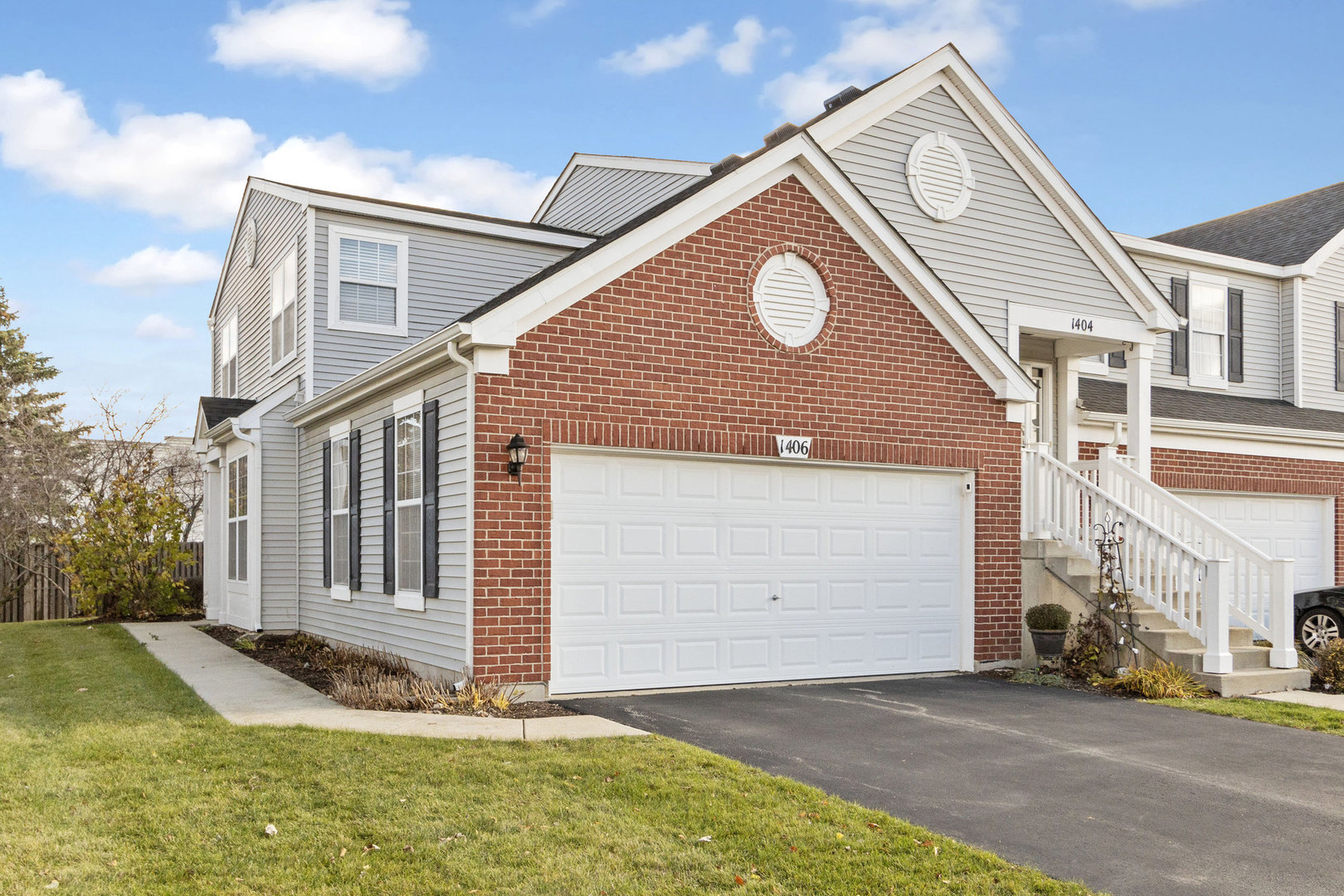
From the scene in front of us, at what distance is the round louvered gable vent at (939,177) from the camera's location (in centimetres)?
1488

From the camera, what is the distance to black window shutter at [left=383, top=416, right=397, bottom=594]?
11.8m

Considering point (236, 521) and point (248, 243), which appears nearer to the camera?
point (236, 521)

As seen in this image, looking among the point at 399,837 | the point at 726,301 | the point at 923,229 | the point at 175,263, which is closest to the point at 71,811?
the point at 399,837

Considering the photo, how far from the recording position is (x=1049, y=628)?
40.2 ft

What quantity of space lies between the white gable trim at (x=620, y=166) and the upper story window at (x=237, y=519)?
8036 mm

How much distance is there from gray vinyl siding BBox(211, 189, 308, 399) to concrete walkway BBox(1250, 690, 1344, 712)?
12727 millimetres

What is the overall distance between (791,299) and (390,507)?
4906 mm

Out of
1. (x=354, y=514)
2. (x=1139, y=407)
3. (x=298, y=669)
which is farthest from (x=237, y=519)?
(x=1139, y=407)

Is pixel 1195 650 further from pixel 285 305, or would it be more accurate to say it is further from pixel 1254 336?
pixel 285 305

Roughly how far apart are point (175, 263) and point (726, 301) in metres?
48.8

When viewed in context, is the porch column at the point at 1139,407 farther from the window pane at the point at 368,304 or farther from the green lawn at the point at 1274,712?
the window pane at the point at 368,304

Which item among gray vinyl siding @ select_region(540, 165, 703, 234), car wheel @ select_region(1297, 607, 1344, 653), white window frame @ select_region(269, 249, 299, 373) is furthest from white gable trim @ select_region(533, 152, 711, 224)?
car wheel @ select_region(1297, 607, 1344, 653)

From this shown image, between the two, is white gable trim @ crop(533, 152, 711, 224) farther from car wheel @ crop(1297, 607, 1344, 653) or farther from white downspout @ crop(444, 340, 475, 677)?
car wheel @ crop(1297, 607, 1344, 653)

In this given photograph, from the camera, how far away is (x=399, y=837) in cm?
568
